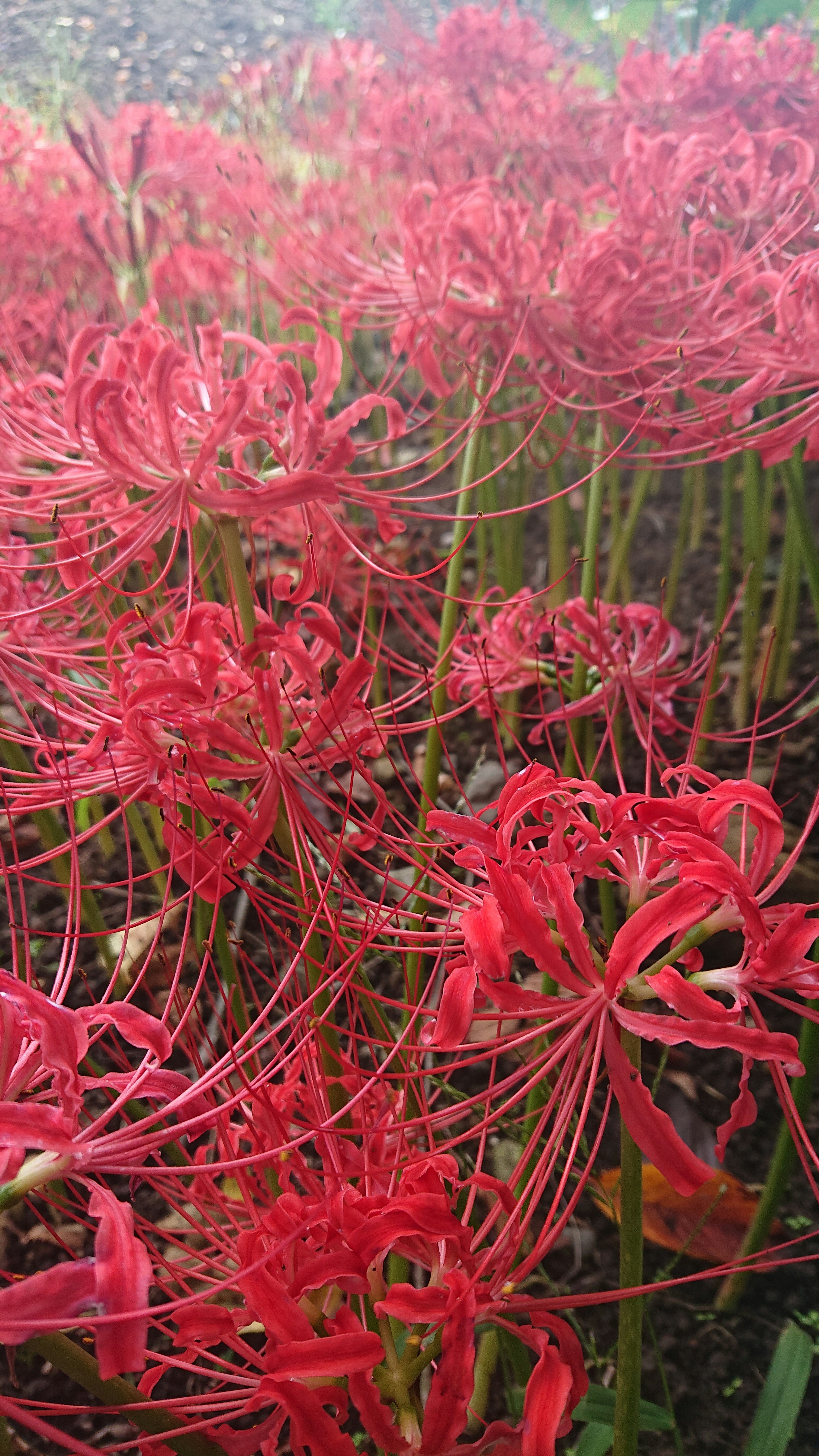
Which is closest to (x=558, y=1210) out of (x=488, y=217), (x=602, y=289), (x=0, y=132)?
(x=602, y=289)

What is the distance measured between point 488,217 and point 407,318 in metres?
0.16

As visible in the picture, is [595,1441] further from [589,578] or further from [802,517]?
[802,517]

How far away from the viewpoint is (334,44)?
104 inches

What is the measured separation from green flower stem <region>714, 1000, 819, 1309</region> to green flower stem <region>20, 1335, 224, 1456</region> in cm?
45

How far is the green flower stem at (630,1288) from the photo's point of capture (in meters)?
0.55

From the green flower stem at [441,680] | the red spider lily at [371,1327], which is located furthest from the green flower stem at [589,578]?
the red spider lily at [371,1327]

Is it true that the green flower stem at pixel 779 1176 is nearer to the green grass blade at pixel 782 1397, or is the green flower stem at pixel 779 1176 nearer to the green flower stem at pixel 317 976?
the green grass blade at pixel 782 1397

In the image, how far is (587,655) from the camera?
1.02 meters

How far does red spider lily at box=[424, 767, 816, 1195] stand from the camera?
48 cm

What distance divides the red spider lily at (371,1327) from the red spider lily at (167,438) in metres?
0.47

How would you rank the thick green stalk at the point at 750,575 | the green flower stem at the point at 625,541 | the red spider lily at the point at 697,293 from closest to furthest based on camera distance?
1. the red spider lily at the point at 697,293
2. the thick green stalk at the point at 750,575
3. the green flower stem at the point at 625,541

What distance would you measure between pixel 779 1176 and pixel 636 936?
523 millimetres

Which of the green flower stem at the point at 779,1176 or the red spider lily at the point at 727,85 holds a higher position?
the red spider lily at the point at 727,85

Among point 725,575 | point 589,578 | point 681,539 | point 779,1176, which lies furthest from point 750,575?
point 779,1176
